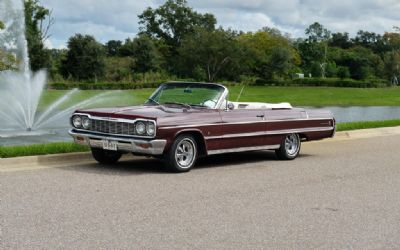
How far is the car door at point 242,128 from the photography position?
11.7 m

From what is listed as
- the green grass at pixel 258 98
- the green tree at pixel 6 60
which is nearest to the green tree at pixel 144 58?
the green grass at pixel 258 98

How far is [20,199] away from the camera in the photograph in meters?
8.35

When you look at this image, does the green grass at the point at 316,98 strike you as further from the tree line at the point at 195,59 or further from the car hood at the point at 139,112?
the car hood at the point at 139,112

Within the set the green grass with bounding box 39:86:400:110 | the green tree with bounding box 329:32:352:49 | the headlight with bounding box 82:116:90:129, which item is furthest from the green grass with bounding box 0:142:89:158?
the green tree with bounding box 329:32:352:49

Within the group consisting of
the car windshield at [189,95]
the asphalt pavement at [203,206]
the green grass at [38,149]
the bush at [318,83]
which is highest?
the car windshield at [189,95]

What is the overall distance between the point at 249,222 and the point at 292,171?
4.32 metres

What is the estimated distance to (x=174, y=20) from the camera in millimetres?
111375

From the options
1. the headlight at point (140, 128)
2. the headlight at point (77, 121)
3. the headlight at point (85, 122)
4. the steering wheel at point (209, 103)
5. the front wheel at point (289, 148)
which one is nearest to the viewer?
the headlight at point (140, 128)

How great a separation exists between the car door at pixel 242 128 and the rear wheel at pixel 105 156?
1843mm

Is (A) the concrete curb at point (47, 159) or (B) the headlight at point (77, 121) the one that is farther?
(B) the headlight at point (77, 121)

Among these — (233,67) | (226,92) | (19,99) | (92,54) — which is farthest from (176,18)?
(226,92)

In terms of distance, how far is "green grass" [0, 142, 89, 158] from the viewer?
1146 cm

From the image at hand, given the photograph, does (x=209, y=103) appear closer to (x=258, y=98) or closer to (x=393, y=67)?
(x=258, y=98)

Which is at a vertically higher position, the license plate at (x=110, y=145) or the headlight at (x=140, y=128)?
the headlight at (x=140, y=128)
